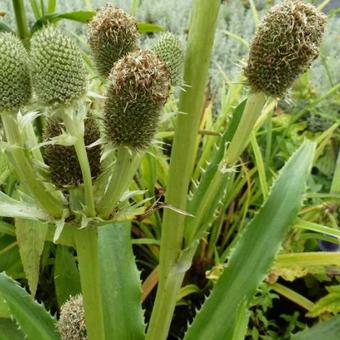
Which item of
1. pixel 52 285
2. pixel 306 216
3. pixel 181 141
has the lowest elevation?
pixel 52 285

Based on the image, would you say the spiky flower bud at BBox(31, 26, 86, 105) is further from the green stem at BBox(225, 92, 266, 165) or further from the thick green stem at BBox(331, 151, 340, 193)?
the thick green stem at BBox(331, 151, 340, 193)

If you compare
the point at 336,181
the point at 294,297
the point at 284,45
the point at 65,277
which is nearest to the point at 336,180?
the point at 336,181

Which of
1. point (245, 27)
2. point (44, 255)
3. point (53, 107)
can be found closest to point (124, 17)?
point (53, 107)

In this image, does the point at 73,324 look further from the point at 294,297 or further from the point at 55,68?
the point at 294,297

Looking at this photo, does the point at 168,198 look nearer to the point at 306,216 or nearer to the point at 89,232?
the point at 89,232

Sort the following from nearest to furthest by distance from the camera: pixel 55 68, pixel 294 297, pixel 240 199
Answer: pixel 55 68, pixel 294 297, pixel 240 199

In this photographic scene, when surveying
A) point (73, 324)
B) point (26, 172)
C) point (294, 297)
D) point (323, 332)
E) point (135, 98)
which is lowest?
point (294, 297)

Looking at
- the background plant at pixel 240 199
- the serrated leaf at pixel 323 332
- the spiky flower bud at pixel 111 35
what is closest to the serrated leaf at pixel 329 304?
the background plant at pixel 240 199
